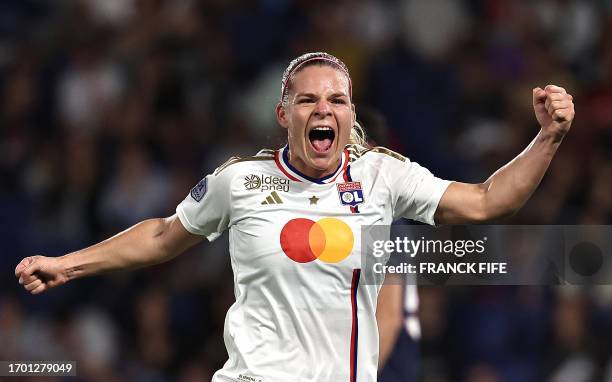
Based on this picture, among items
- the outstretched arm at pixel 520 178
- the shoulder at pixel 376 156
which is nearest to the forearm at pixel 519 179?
the outstretched arm at pixel 520 178

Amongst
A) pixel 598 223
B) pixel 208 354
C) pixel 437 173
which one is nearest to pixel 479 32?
pixel 437 173

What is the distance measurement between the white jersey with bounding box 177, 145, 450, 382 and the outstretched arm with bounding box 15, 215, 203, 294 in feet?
0.56

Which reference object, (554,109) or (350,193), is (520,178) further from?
(350,193)

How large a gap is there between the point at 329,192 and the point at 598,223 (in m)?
3.15

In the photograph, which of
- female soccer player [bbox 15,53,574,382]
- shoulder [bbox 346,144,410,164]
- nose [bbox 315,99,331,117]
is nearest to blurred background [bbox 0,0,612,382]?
shoulder [bbox 346,144,410,164]

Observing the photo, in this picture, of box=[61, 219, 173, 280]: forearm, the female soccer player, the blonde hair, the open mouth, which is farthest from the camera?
box=[61, 219, 173, 280]: forearm

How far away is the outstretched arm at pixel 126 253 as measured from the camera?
12.3 feet

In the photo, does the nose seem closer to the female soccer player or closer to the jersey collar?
the female soccer player

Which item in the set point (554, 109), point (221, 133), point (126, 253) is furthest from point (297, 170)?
point (221, 133)

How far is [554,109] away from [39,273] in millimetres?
1803

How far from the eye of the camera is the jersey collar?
364 centimetres

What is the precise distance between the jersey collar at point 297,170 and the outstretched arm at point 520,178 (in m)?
0.36

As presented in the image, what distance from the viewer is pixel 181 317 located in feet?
21.7

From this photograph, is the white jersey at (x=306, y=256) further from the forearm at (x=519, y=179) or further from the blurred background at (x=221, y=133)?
the blurred background at (x=221, y=133)
